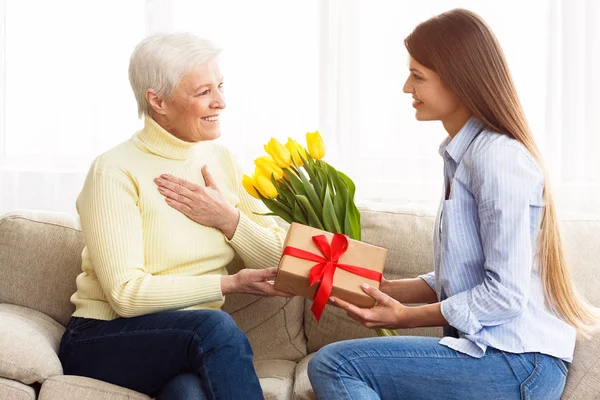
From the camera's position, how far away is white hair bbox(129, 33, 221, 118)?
204cm

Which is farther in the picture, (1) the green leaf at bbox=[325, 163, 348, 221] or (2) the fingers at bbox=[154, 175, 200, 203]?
(2) the fingers at bbox=[154, 175, 200, 203]

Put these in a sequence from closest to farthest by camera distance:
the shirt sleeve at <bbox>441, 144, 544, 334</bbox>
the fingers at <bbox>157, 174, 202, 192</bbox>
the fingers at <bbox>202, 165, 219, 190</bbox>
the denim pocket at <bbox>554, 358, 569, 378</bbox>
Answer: the shirt sleeve at <bbox>441, 144, 544, 334</bbox> → the denim pocket at <bbox>554, 358, 569, 378</bbox> → the fingers at <bbox>157, 174, 202, 192</bbox> → the fingers at <bbox>202, 165, 219, 190</bbox>

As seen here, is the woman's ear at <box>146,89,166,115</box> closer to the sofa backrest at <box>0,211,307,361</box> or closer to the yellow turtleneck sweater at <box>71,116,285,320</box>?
the yellow turtleneck sweater at <box>71,116,285,320</box>

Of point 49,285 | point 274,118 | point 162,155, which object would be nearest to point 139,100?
point 162,155

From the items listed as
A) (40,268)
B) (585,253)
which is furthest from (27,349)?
(585,253)

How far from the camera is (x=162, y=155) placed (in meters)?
2.09

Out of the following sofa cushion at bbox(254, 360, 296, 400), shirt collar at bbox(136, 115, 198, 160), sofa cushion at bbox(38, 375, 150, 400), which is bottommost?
sofa cushion at bbox(254, 360, 296, 400)

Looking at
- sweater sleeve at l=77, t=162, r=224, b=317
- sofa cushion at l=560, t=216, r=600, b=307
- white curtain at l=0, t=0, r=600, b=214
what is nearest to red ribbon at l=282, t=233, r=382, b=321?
sweater sleeve at l=77, t=162, r=224, b=317

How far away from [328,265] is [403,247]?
72 cm

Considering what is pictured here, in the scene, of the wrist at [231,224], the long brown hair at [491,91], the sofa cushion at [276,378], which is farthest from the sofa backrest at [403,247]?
the long brown hair at [491,91]

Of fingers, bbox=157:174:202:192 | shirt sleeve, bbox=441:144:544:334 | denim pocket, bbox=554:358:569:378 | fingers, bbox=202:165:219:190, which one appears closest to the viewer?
shirt sleeve, bbox=441:144:544:334

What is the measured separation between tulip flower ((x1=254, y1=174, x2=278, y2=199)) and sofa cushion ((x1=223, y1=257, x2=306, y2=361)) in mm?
576

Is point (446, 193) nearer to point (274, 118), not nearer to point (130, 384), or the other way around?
point (130, 384)

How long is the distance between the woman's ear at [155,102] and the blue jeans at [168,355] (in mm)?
553
